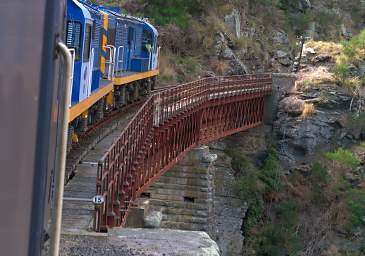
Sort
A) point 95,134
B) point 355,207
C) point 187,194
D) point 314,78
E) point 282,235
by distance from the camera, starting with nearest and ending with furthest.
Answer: point 95,134, point 187,194, point 282,235, point 355,207, point 314,78

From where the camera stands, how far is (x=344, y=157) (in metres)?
30.2

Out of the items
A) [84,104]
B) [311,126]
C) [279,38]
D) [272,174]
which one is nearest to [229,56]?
[279,38]

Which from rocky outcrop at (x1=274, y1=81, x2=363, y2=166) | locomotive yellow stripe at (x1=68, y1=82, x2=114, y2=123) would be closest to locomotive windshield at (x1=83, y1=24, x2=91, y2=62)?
locomotive yellow stripe at (x1=68, y1=82, x2=114, y2=123)

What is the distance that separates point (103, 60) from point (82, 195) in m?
5.05

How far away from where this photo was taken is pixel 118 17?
57.9 ft

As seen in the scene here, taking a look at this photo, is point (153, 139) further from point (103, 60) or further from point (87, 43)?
point (87, 43)

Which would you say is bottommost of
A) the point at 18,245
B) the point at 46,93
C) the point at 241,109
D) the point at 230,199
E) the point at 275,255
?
the point at 275,255

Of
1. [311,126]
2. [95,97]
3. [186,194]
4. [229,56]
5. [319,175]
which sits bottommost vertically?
[319,175]

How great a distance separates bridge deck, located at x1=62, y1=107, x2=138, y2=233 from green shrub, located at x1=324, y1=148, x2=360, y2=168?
59.0 ft

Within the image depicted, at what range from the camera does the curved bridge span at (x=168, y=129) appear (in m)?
10.1

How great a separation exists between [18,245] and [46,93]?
503 millimetres

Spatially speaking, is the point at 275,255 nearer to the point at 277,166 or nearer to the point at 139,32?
the point at 277,166

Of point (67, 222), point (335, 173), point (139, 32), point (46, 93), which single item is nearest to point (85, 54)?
point (67, 222)

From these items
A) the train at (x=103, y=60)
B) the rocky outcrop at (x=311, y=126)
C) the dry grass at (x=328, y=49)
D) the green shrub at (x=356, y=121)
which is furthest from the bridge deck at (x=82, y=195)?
the dry grass at (x=328, y=49)
